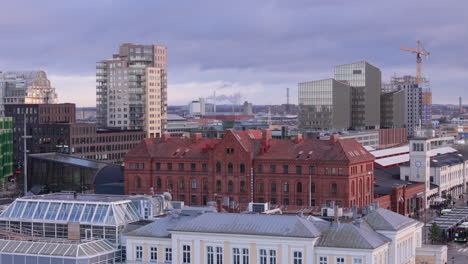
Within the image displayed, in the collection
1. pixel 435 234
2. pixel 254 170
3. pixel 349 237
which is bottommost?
pixel 435 234

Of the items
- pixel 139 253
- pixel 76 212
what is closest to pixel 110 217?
pixel 76 212

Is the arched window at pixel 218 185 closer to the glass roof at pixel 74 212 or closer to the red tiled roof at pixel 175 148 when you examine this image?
the red tiled roof at pixel 175 148

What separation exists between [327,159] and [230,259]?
198ft

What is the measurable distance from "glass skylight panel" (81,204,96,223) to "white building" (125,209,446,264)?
21.9ft

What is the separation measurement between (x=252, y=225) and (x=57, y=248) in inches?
761

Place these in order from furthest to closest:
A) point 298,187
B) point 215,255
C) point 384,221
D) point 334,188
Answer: point 298,187 → point 334,188 → point 384,221 → point 215,255

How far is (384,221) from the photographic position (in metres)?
88.6

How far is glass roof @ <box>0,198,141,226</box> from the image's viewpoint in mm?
94750

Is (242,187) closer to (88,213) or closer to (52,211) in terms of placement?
(52,211)

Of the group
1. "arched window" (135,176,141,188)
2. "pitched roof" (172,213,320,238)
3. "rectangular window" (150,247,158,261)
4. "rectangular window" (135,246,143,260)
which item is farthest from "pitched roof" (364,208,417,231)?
"arched window" (135,176,141,188)

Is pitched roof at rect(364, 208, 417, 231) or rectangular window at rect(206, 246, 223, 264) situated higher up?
pitched roof at rect(364, 208, 417, 231)

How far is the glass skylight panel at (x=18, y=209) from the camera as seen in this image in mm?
99188

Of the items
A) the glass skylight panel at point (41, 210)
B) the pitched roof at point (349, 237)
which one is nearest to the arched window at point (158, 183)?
the glass skylight panel at point (41, 210)

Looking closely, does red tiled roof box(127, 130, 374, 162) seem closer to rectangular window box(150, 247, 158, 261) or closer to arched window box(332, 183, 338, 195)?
arched window box(332, 183, 338, 195)
